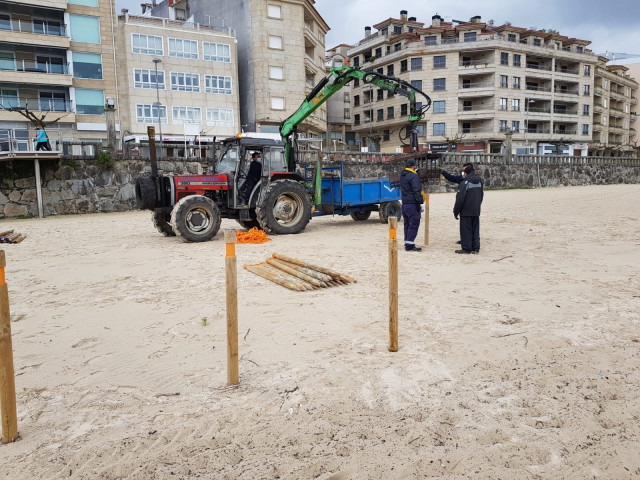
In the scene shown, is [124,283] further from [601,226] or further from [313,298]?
[601,226]

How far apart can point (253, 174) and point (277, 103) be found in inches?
1234

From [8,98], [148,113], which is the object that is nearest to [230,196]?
[148,113]

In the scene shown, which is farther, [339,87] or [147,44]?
[147,44]

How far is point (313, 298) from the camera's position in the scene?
6211 millimetres

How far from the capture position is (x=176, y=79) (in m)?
38.0

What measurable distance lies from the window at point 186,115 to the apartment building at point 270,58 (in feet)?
15.1

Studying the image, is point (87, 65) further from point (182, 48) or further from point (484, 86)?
point (484, 86)

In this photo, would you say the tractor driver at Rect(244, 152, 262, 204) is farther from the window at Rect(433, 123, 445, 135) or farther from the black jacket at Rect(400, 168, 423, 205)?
the window at Rect(433, 123, 445, 135)

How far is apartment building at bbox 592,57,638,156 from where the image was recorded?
66.2 m

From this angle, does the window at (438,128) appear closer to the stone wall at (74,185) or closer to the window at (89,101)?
the stone wall at (74,185)

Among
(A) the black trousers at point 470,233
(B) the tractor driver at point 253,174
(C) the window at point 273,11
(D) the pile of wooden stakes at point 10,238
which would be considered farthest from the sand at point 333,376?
(C) the window at point 273,11

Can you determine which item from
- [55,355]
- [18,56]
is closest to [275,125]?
[18,56]

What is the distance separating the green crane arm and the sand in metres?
5.79

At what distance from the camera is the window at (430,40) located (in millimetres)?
55625
